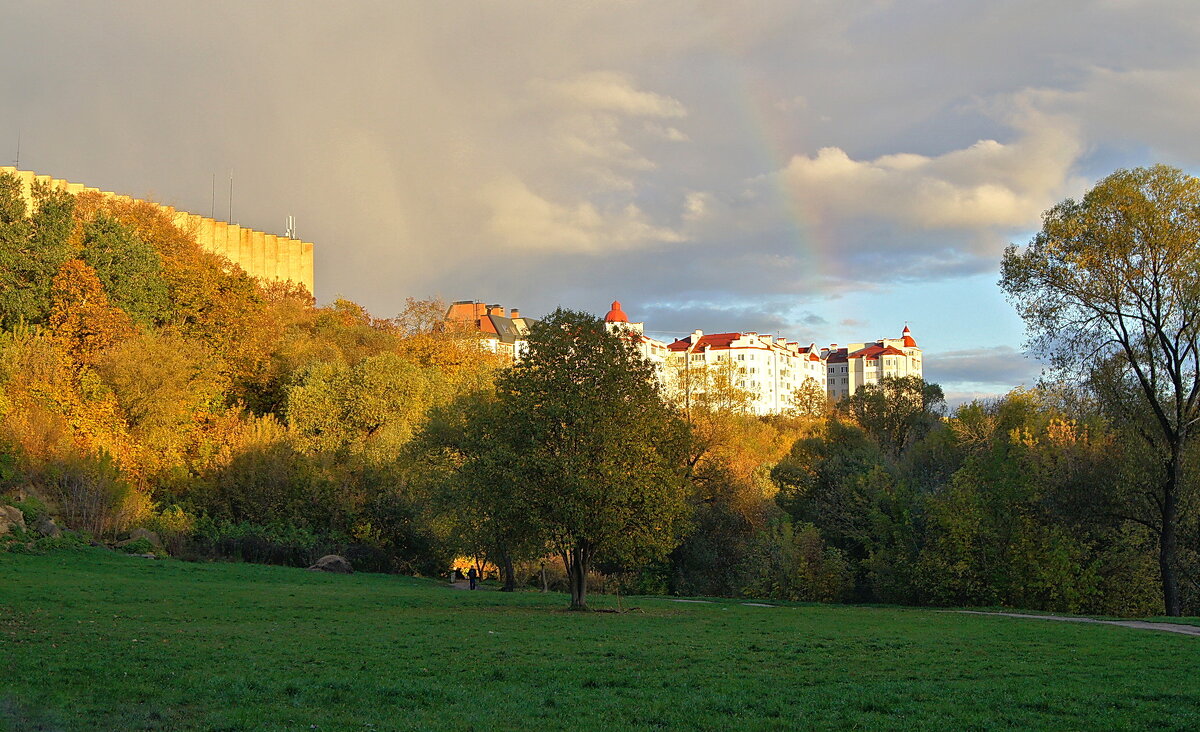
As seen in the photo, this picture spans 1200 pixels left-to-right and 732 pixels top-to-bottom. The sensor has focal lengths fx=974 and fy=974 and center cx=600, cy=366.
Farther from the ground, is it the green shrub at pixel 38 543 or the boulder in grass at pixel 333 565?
the green shrub at pixel 38 543

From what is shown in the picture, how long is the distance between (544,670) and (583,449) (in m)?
14.1

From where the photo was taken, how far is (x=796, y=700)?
13.5 m

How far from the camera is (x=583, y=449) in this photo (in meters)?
30.1

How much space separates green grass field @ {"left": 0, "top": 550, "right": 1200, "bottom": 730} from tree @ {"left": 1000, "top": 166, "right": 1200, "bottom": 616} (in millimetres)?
11004

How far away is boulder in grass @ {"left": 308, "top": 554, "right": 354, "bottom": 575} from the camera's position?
1884 inches

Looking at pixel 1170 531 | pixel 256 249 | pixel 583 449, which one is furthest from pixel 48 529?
pixel 256 249

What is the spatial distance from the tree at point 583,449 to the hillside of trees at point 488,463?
10 centimetres

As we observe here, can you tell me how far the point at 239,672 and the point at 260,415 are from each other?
5586cm

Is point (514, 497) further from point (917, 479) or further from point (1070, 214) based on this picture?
point (917, 479)

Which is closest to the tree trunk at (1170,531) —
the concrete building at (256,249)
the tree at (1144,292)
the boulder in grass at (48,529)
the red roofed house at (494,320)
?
the tree at (1144,292)

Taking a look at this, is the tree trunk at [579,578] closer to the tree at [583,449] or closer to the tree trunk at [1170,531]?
the tree at [583,449]

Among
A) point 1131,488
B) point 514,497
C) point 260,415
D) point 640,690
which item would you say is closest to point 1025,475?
point 1131,488

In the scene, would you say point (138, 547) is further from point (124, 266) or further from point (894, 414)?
point (894, 414)

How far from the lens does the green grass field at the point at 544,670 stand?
1216 cm
